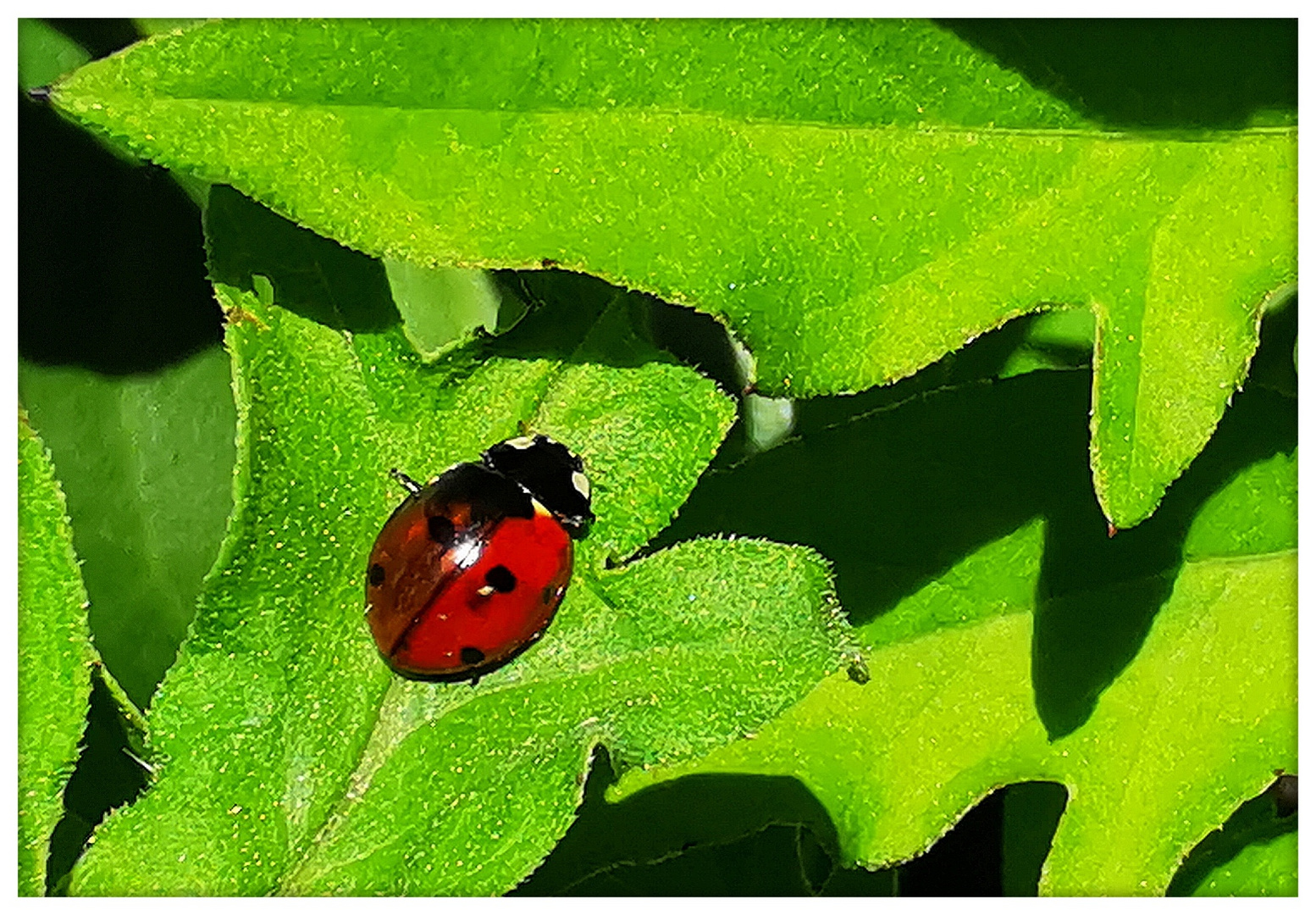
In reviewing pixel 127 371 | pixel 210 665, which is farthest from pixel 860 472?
pixel 127 371

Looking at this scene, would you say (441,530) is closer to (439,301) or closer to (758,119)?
(439,301)

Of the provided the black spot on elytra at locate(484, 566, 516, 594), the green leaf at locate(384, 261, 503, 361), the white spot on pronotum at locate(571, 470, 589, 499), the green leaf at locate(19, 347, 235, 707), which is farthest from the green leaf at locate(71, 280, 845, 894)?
the green leaf at locate(19, 347, 235, 707)

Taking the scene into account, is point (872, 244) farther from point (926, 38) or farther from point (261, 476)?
point (261, 476)

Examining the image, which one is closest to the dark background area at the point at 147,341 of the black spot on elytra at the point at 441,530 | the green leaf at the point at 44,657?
the green leaf at the point at 44,657

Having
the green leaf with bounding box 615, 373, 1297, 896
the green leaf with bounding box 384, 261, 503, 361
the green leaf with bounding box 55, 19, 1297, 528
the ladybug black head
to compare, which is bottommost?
the green leaf with bounding box 615, 373, 1297, 896

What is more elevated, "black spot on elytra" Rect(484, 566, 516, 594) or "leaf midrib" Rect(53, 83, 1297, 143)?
"leaf midrib" Rect(53, 83, 1297, 143)

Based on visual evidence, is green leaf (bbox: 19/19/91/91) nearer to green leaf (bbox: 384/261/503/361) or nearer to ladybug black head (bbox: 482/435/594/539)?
green leaf (bbox: 384/261/503/361)

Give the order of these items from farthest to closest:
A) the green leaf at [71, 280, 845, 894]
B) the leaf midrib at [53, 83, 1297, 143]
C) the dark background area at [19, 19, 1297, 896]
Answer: the dark background area at [19, 19, 1297, 896] → the green leaf at [71, 280, 845, 894] → the leaf midrib at [53, 83, 1297, 143]
